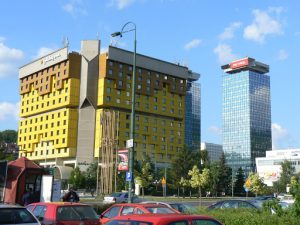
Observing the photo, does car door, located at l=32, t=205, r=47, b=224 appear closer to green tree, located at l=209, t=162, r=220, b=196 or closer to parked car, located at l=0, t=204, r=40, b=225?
parked car, located at l=0, t=204, r=40, b=225

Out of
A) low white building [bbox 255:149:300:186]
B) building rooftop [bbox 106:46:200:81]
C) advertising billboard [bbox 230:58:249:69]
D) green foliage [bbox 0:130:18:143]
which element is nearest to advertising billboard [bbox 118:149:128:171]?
building rooftop [bbox 106:46:200:81]

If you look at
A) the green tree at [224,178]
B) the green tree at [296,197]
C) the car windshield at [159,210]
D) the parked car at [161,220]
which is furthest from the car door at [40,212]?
the green tree at [224,178]

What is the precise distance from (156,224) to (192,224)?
86cm

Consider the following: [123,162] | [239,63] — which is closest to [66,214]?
[123,162]

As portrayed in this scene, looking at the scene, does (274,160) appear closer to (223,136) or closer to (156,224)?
(223,136)

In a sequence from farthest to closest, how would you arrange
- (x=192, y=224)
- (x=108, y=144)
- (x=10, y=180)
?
(x=108, y=144) < (x=10, y=180) < (x=192, y=224)

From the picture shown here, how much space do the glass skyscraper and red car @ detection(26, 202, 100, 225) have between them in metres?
167

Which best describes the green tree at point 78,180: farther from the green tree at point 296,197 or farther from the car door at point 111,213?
the green tree at point 296,197

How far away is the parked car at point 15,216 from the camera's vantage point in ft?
34.7

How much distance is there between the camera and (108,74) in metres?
103

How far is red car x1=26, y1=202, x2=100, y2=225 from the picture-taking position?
485 inches

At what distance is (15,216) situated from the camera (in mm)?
10766

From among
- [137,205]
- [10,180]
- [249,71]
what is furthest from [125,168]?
[249,71]

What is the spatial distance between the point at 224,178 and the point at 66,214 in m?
84.0
